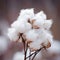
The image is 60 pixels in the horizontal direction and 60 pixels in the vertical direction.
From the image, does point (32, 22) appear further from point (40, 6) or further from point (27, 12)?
point (40, 6)

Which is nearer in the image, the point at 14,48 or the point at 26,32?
the point at 26,32

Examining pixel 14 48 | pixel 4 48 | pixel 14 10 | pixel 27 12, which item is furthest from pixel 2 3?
pixel 27 12

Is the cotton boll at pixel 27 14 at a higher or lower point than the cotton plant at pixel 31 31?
higher

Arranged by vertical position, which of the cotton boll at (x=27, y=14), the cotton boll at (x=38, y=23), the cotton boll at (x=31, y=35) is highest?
the cotton boll at (x=27, y=14)

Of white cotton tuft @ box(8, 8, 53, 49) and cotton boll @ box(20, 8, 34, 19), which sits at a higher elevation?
cotton boll @ box(20, 8, 34, 19)

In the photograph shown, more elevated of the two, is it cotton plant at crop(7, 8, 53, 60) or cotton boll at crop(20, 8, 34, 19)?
cotton boll at crop(20, 8, 34, 19)

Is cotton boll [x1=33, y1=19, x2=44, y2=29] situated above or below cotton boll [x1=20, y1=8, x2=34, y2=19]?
below

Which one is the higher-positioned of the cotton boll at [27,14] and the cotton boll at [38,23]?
the cotton boll at [27,14]

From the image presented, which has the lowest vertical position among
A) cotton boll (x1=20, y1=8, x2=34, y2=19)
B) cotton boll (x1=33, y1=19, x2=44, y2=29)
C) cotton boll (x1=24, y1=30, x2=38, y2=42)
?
cotton boll (x1=24, y1=30, x2=38, y2=42)
